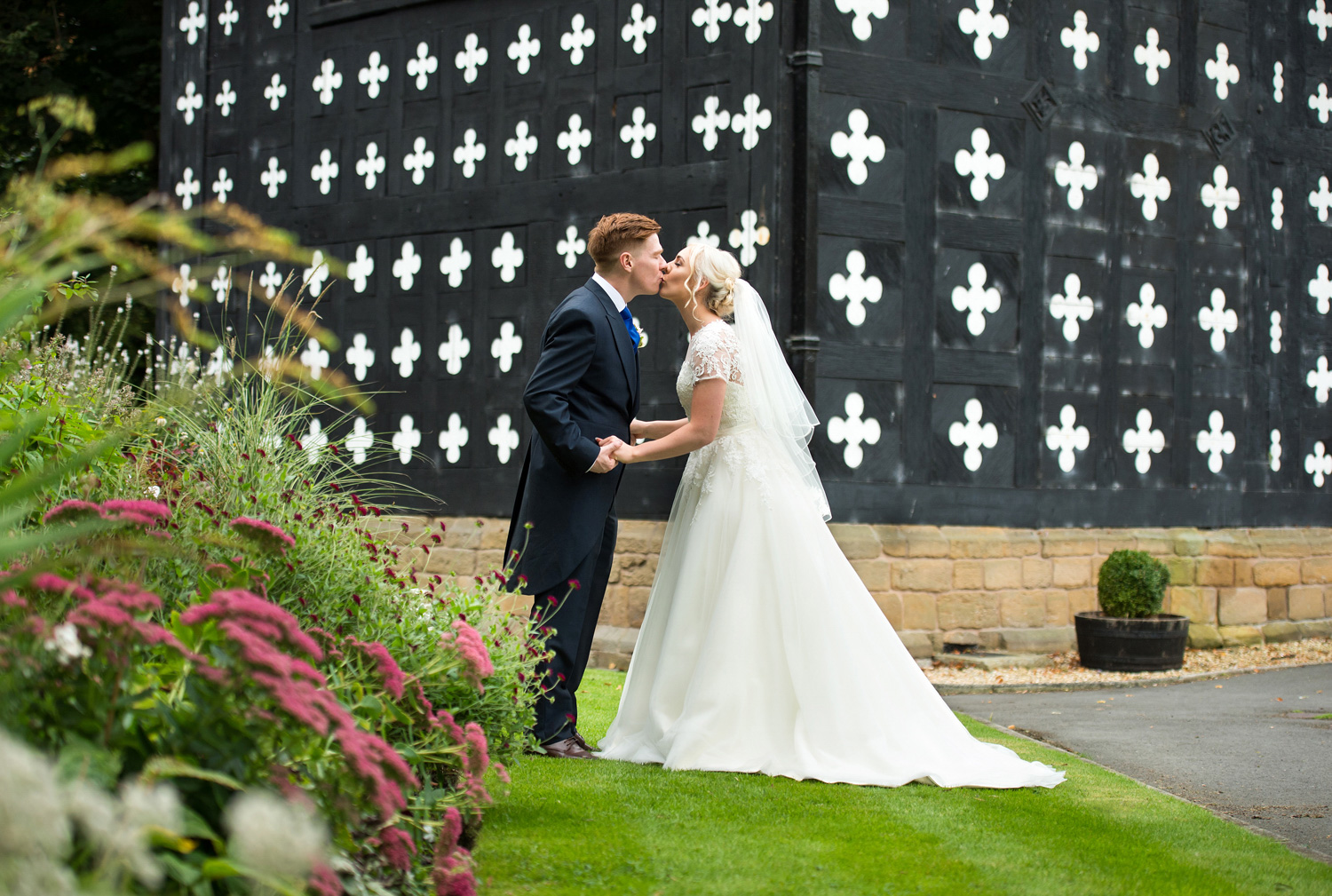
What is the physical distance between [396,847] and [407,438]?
6.77m

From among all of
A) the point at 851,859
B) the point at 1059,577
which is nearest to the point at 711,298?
the point at 851,859

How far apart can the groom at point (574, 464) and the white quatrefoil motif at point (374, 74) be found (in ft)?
17.7

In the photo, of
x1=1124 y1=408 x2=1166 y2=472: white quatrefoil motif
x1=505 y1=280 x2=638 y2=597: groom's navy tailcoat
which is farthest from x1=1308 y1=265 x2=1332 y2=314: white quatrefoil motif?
x1=505 y1=280 x2=638 y2=597: groom's navy tailcoat

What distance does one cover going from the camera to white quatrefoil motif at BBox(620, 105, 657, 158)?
7.92 m

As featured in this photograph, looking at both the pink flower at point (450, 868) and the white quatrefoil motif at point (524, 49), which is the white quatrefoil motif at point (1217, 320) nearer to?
the white quatrefoil motif at point (524, 49)

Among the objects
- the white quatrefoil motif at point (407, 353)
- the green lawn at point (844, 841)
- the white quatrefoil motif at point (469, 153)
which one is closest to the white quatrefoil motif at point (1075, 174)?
the white quatrefoil motif at point (469, 153)

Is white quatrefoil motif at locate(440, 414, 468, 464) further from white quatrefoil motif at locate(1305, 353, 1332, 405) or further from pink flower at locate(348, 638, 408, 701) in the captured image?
white quatrefoil motif at locate(1305, 353, 1332, 405)

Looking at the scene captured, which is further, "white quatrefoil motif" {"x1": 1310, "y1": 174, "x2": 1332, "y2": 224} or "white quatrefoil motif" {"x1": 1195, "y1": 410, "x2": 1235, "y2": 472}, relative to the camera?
"white quatrefoil motif" {"x1": 1310, "y1": 174, "x2": 1332, "y2": 224}

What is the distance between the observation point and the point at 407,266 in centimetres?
891

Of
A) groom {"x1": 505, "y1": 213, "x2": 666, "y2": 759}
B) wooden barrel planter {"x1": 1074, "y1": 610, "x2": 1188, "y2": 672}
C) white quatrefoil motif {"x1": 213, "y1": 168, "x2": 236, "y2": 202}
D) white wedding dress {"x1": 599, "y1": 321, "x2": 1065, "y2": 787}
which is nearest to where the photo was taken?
white wedding dress {"x1": 599, "y1": 321, "x2": 1065, "y2": 787}

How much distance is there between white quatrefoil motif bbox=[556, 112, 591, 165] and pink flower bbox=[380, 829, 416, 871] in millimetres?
6390

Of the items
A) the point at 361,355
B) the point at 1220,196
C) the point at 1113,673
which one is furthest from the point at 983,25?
the point at 361,355

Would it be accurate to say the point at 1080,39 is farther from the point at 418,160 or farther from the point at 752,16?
the point at 418,160

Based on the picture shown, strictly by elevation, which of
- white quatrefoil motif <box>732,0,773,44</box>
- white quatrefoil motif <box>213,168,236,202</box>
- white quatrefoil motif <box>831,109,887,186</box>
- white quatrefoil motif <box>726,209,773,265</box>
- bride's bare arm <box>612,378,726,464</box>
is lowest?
bride's bare arm <box>612,378,726,464</box>
